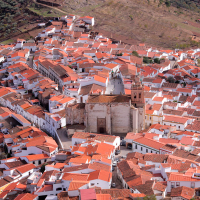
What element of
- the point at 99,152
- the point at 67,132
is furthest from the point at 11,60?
the point at 99,152

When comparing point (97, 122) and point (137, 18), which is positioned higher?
point (137, 18)

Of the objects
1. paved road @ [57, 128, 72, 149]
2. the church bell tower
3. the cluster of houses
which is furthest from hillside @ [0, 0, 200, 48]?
paved road @ [57, 128, 72, 149]

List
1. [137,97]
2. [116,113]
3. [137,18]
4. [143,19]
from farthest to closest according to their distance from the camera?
[137,18] < [143,19] < [137,97] < [116,113]

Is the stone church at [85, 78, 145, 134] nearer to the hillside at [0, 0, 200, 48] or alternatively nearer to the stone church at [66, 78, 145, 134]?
the stone church at [66, 78, 145, 134]

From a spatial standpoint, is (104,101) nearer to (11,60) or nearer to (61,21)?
(11,60)

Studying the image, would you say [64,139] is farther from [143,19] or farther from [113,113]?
[143,19]

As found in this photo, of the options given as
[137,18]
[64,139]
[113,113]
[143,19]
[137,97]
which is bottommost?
[64,139]

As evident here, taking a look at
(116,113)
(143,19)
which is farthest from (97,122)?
(143,19)

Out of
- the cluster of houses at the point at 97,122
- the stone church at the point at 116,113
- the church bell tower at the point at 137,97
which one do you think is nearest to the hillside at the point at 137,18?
the cluster of houses at the point at 97,122

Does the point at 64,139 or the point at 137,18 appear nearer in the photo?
the point at 64,139
